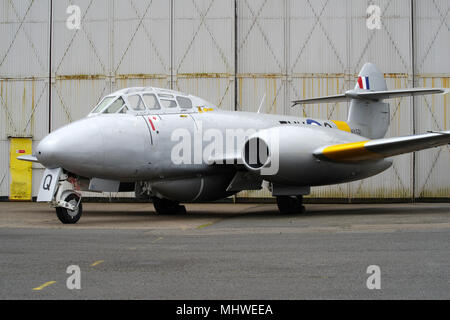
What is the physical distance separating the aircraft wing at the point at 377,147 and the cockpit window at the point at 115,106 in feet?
16.6

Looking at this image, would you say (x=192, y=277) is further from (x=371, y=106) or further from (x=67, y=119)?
(x=67, y=119)

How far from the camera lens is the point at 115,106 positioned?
1460cm

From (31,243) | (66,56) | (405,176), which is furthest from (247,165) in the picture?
(66,56)

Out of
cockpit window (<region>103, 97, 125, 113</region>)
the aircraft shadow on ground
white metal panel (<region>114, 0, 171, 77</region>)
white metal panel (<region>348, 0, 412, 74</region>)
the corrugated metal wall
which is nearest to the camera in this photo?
cockpit window (<region>103, 97, 125, 113</region>)

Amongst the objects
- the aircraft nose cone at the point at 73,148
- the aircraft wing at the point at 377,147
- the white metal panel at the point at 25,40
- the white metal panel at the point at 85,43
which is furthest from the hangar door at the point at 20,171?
the aircraft wing at the point at 377,147

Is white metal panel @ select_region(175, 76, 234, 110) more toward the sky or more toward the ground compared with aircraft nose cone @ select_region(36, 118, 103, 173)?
more toward the sky

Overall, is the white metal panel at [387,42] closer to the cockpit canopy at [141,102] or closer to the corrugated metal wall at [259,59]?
the corrugated metal wall at [259,59]

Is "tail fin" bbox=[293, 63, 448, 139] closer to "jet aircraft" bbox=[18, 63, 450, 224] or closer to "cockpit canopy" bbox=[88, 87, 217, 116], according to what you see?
"jet aircraft" bbox=[18, 63, 450, 224]

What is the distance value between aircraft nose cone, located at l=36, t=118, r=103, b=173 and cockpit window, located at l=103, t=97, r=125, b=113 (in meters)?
0.96

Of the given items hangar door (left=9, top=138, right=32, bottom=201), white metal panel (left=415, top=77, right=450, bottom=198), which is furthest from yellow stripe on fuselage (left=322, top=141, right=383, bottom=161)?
hangar door (left=9, top=138, right=32, bottom=201)

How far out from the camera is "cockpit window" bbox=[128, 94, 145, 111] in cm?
1473

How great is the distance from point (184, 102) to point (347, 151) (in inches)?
175

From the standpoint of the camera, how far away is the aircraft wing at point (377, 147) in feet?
50.4

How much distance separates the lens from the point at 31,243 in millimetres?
9422
